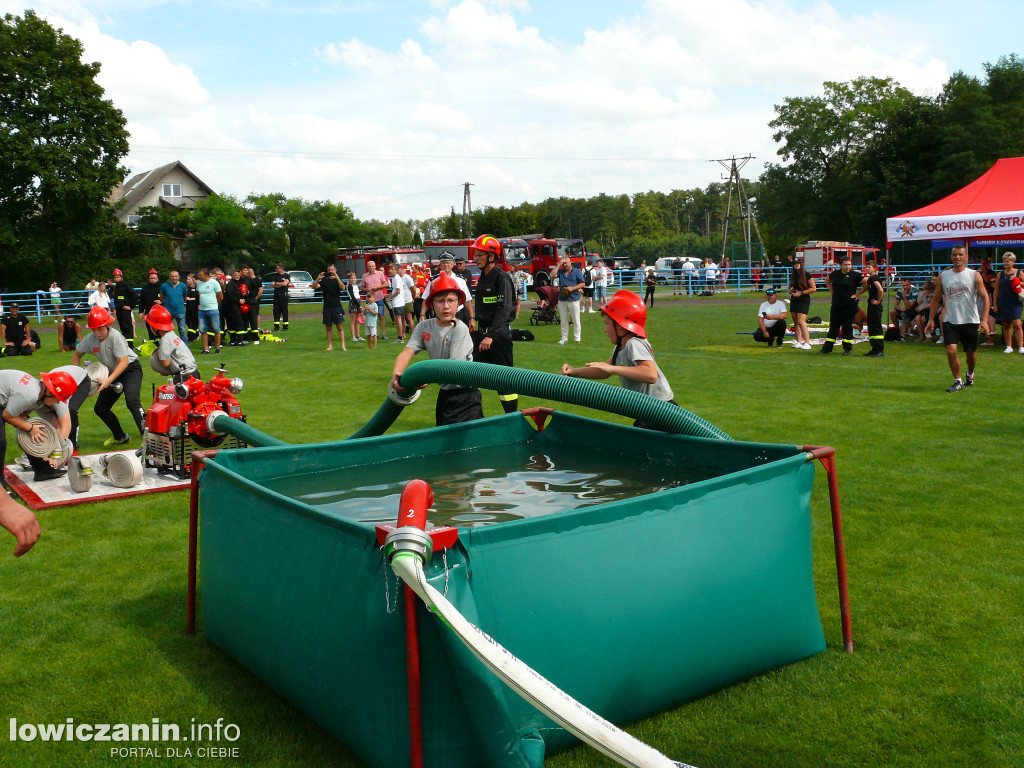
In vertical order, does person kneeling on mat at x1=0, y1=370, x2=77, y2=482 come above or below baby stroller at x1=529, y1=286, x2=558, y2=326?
below

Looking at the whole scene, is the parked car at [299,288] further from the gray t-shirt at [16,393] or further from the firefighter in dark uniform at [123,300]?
the gray t-shirt at [16,393]

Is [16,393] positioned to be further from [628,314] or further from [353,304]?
[353,304]

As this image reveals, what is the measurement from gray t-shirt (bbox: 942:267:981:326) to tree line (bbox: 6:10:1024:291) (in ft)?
145

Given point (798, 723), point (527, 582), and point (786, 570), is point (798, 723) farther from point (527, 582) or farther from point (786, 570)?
point (527, 582)

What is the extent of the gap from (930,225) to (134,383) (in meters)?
16.7

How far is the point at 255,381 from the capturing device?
15242 mm

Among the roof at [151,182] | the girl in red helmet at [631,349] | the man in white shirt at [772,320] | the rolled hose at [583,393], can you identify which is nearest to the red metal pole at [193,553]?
the rolled hose at [583,393]

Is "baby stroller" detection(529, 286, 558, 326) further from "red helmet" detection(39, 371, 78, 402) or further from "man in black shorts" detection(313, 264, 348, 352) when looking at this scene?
"red helmet" detection(39, 371, 78, 402)

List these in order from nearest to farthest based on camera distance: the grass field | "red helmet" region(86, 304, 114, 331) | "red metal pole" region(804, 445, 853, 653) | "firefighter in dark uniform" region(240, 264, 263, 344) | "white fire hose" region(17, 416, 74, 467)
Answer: the grass field → "red metal pole" region(804, 445, 853, 653) → "white fire hose" region(17, 416, 74, 467) → "red helmet" region(86, 304, 114, 331) → "firefighter in dark uniform" region(240, 264, 263, 344)

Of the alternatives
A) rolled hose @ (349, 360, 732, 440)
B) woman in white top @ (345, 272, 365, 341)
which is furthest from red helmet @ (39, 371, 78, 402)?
woman in white top @ (345, 272, 365, 341)

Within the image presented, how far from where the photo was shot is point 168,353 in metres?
8.82

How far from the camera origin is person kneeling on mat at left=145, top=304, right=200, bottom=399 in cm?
880

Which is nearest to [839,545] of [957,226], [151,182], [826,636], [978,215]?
[826,636]

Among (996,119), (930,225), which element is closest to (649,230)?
(996,119)
